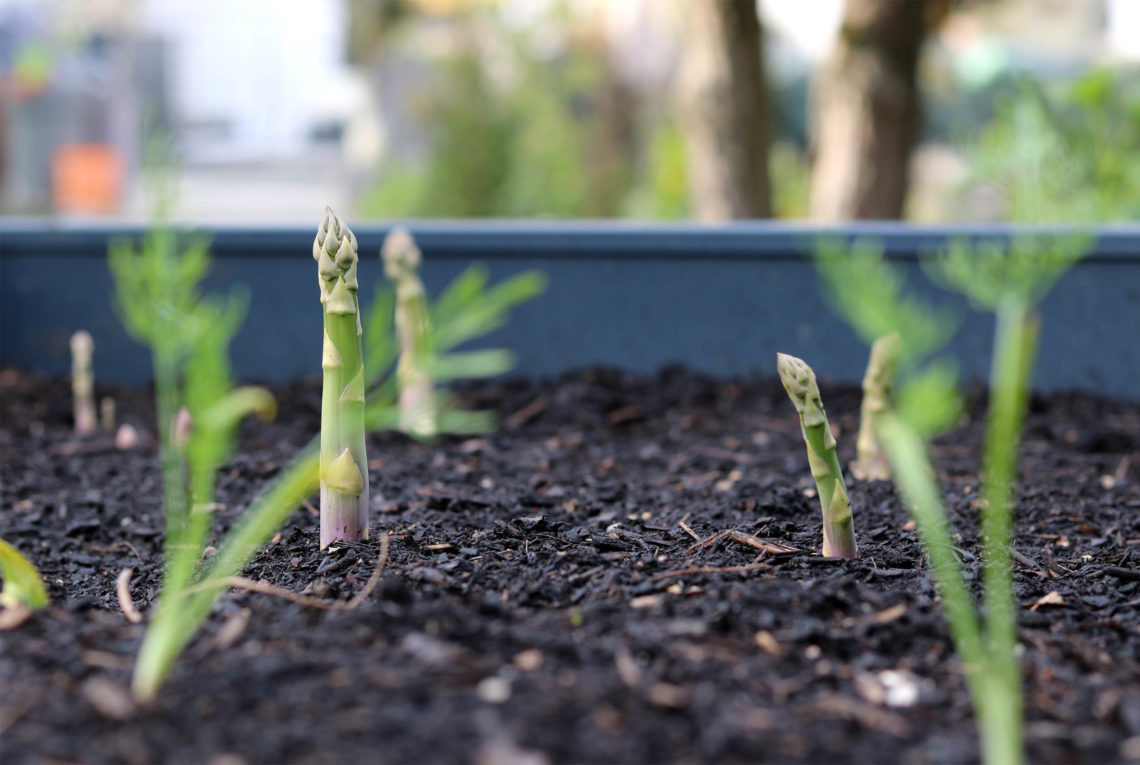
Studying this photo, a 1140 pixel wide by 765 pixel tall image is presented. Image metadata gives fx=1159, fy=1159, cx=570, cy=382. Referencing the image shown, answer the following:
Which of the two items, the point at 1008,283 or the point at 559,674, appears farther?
the point at 1008,283

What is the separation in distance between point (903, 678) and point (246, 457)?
1616mm

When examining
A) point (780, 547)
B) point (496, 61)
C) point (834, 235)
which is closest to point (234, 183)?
point (496, 61)

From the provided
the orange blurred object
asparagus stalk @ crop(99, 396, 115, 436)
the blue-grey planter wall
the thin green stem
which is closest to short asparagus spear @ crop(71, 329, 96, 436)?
asparagus stalk @ crop(99, 396, 115, 436)

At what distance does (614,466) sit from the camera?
2.34 meters

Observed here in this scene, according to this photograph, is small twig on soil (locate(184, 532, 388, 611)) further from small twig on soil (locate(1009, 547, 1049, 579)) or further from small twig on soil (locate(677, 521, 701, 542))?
small twig on soil (locate(1009, 547, 1049, 579))

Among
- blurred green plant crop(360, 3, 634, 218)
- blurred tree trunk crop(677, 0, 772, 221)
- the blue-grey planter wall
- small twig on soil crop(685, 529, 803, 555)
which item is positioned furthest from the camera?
blurred green plant crop(360, 3, 634, 218)

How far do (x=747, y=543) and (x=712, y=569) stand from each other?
5.8 inches

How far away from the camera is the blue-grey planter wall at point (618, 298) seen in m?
3.03

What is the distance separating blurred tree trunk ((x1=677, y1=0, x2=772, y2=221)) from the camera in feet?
13.5

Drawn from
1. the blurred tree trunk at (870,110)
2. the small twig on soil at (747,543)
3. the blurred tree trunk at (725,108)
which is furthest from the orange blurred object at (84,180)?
the small twig on soil at (747,543)

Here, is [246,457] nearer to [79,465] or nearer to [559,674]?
[79,465]

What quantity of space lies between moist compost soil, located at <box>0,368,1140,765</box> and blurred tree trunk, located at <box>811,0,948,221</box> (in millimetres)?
2229

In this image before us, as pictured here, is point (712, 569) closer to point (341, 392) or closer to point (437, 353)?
point (341, 392)

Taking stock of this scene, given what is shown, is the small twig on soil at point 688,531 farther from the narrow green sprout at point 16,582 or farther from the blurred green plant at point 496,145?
the blurred green plant at point 496,145
